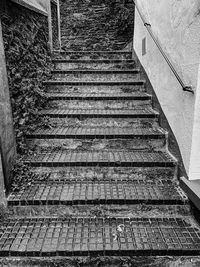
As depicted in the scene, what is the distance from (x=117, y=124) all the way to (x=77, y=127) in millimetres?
587

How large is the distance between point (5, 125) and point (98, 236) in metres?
1.39

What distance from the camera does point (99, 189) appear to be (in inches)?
96.5

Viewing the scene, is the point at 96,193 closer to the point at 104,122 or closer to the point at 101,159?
the point at 101,159

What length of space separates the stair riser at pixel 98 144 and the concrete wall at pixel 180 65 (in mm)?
386

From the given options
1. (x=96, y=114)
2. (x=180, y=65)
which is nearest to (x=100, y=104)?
(x=96, y=114)

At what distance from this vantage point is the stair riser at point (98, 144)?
2.97 meters

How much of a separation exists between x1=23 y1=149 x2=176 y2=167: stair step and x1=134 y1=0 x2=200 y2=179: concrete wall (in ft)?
1.10

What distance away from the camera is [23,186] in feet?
8.09

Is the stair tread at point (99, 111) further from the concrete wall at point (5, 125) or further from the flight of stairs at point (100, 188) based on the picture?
the concrete wall at point (5, 125)

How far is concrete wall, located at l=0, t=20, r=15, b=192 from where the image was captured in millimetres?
2236

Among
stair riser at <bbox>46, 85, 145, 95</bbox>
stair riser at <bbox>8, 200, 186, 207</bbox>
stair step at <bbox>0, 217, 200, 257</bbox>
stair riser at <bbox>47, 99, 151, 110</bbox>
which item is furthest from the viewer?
stair riser at <bbox>46, 85, 145, 95</bbox>

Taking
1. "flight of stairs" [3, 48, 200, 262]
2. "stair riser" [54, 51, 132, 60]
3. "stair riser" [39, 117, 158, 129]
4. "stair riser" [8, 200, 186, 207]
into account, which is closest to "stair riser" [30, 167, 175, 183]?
"flight of stairs" [3, 48, 200, 262]

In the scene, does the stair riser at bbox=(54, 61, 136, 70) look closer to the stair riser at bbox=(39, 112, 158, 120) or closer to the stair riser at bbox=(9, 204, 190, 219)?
the stair riser at bbox=(39, 112, 158, 120)

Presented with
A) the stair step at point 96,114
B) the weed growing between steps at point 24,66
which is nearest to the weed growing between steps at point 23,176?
the weed growing between steps at point 24,66
